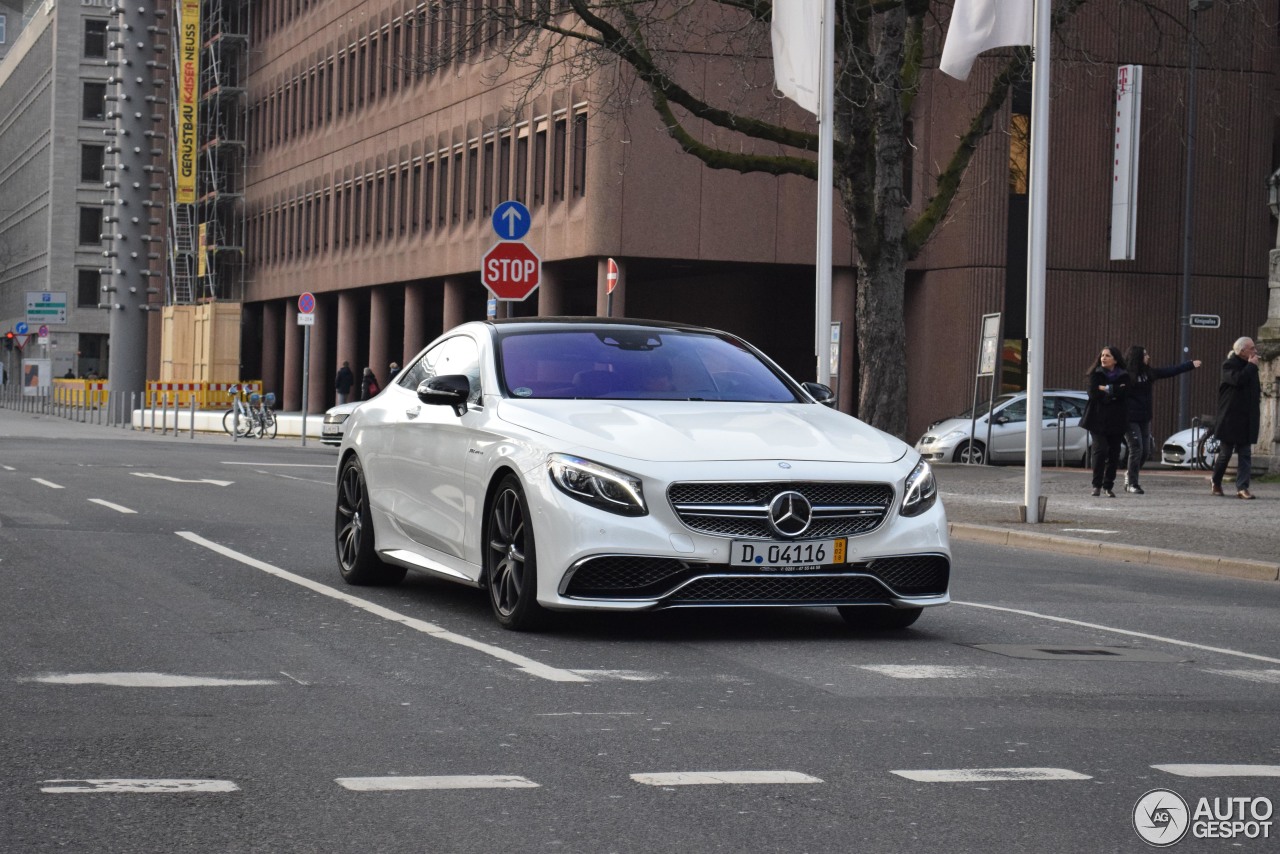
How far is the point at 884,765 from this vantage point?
22.2 ft

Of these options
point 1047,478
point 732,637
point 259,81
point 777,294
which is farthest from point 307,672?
point 259,81

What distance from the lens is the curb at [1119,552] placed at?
16125mm

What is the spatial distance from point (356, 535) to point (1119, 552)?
7.49m

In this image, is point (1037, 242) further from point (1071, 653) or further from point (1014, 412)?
point (1014, 412)

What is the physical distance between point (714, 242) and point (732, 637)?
37195 mm

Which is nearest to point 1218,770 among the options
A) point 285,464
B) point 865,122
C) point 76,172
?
point 865,122

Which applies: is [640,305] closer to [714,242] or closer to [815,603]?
[714,242]

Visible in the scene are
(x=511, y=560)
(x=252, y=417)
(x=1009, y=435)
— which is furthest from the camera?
(x=252, y=417)

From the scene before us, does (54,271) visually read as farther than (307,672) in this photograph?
Yes

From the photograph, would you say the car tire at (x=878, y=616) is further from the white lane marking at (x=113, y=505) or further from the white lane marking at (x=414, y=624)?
the white lane marking at (x=113, y=505)

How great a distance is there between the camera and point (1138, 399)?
2703cm

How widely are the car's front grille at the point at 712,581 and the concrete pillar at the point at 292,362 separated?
205 feet

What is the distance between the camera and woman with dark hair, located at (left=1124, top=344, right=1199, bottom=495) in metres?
→ 26.0

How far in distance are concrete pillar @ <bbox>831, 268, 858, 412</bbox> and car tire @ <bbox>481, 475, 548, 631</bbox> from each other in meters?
37.3
